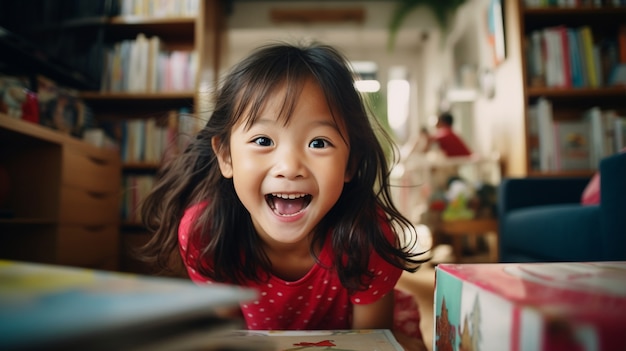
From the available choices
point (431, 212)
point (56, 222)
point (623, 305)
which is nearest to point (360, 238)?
point (623, 305)

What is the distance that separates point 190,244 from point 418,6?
11.6ft

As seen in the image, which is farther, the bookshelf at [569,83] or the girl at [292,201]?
the bookshelf at [569,83]

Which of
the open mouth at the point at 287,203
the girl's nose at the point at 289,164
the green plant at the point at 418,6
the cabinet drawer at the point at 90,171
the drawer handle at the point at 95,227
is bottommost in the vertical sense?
the drawer handle at the point at 95,227

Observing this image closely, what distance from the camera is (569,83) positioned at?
2.23 meters

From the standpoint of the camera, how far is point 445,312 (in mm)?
418

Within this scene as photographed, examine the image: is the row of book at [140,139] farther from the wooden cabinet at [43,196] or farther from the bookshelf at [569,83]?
the bookshelf at [569,83]

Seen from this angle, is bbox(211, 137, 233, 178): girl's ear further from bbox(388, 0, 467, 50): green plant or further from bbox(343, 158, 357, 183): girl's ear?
bbox(388, 0, 467, 50): green plant

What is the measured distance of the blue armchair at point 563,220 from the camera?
0.92 m

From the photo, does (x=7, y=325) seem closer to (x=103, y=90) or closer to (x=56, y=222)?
(x=56, y=222)

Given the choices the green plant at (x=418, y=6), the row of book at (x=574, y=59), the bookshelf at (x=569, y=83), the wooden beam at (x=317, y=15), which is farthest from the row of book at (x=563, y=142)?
the wooden beam at (x=317, y=15)

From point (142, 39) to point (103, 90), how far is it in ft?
1.20

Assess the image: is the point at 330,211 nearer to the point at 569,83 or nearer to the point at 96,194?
the point at 96,194

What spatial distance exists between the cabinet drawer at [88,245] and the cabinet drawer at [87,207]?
0.10ft

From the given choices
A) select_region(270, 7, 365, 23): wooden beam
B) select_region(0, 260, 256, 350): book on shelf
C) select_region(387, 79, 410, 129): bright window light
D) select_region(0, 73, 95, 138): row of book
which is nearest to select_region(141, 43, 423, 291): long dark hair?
select_region(0, 260, 256, 350): book on shelf
